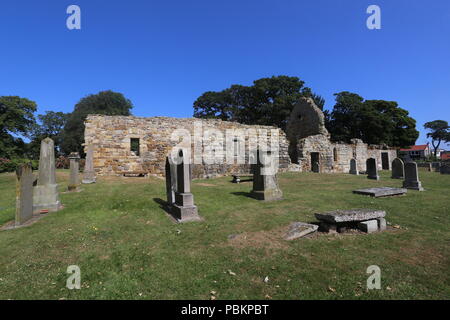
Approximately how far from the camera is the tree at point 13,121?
27.8 m

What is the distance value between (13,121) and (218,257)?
123 ft

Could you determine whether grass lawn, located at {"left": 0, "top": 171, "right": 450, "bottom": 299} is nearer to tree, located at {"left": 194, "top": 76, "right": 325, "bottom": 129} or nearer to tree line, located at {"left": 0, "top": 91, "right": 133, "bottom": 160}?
tree line, located at {"left": 0, "top": 91, "right": 133, "bottom": 160}

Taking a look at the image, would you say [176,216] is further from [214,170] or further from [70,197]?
[214,170]

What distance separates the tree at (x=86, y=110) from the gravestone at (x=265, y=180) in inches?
1621

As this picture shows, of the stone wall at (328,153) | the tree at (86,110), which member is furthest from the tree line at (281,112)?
the stone wall at (328,153)

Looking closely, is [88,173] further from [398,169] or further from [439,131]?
[439,131]

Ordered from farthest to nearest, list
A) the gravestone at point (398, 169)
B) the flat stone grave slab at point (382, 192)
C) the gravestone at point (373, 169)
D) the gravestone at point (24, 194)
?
1. the gravestone at point (398, 169)
2. the gravestone at point (373, 169)
3. the flat stone grave slab at point (382, 192)
4. the gravestone at point (24, 194)

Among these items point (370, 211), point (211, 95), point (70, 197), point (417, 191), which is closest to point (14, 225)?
point (70, 197)

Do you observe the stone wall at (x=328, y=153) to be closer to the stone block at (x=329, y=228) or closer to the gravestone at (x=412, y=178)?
the gravestone at (x=412, y=178)

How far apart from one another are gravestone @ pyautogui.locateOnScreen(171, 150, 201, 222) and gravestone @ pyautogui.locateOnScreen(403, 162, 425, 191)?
407 inches

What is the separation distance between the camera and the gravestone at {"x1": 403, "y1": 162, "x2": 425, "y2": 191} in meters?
10.2

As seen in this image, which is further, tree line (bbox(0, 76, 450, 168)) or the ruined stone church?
tree line (bbox(0, 76, 450, 168))

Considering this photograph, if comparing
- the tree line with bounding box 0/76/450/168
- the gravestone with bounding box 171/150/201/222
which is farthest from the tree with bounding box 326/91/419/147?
the gravestone with bounding box 171/150/201/222
